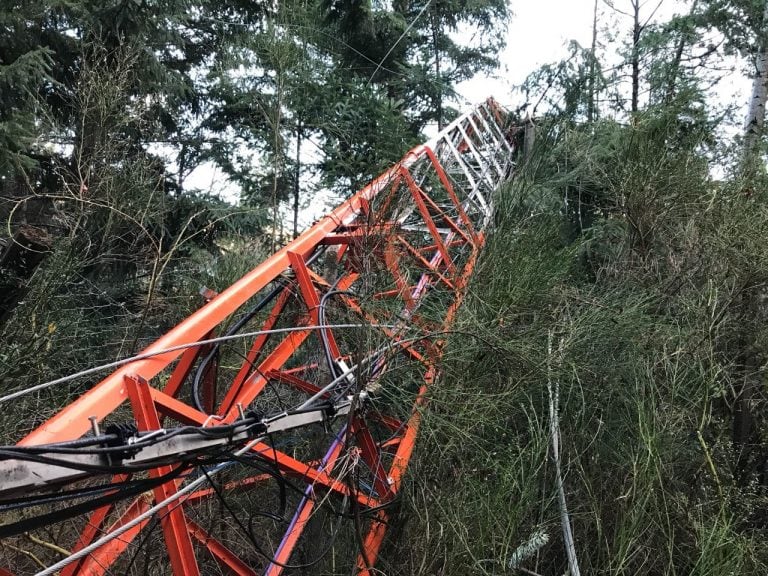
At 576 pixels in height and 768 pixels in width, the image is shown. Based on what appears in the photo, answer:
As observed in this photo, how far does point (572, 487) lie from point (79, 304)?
7662mm

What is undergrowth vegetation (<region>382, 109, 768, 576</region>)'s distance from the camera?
372 cm

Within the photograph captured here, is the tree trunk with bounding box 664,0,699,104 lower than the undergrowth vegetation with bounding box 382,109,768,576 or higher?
higher

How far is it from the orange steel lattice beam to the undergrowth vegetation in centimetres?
33

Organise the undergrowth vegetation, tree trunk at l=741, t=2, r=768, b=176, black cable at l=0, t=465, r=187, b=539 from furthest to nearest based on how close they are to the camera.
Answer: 1. tree trunk at l=741, t=2, r=768, b=176
2. the undergrowth vegetation
3. black cable at l=0, t=465, r=187, b=539

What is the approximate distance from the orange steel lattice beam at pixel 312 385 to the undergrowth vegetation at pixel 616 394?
325mm

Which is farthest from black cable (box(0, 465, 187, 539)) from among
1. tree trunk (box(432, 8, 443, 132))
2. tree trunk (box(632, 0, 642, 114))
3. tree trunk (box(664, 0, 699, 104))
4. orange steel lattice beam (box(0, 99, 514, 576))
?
tree trunk (box(432, 8, 443, 132))

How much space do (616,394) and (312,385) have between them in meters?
2.68

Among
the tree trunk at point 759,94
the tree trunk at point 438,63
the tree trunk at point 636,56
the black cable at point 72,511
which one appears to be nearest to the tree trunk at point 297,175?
the tree trunk at point 438,63

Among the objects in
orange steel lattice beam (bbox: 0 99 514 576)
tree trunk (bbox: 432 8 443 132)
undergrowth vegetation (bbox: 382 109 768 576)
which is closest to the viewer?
orange steel lattice beam (bbox: 0 99 514 576)

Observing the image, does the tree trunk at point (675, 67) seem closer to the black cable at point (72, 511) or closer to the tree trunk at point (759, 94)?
the tree trunk at point (759, 94)

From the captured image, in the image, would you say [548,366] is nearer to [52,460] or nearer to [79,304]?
[52,460]

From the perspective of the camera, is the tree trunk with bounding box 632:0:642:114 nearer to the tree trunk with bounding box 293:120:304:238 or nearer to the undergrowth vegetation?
the undergrowth vegetation

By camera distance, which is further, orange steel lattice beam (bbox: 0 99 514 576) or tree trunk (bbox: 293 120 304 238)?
tree trunk (bbox: 293 120 304 238)

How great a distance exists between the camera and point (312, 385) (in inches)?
154
